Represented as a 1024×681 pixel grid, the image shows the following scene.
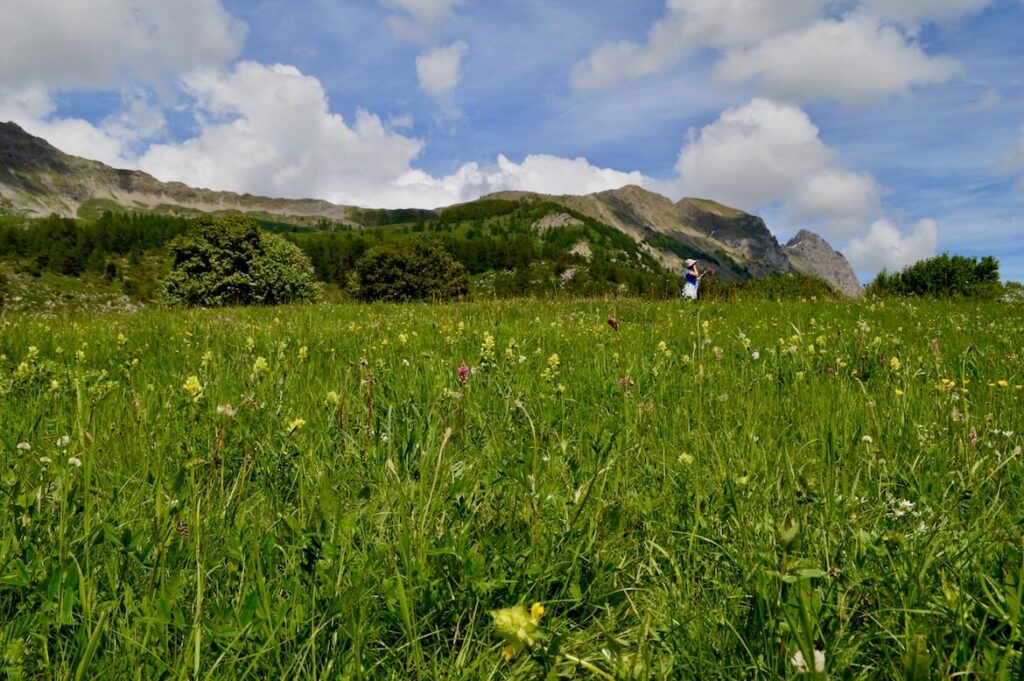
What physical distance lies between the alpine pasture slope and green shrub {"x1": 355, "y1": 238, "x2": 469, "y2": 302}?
106 metres

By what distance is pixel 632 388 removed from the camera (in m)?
4.53

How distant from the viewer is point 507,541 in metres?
2.23

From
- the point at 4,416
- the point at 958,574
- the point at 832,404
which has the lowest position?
the point at 4,416

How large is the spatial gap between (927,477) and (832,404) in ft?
4.67

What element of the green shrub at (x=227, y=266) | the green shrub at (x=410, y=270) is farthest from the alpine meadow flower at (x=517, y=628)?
the green shrub at (x=410, y=270)

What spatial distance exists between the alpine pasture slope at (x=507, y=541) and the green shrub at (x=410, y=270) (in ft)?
348

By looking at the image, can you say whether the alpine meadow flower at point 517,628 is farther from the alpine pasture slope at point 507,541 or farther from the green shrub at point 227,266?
the green shrub at point 227,266

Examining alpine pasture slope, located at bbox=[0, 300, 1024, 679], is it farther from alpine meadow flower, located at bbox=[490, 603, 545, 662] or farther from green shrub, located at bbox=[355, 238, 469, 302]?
A: green shrub, located at bbox=[355, 238, 469, 302]

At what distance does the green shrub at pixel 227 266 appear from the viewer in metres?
76.8

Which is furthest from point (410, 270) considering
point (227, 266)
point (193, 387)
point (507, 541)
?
point (507, 541)

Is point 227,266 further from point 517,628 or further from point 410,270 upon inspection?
point 517,628

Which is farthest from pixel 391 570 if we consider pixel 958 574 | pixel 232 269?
pixel 232 269

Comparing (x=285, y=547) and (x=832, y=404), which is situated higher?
(x=832, y=404)

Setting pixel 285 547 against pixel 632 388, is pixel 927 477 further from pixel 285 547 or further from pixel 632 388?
pixel 285 547
